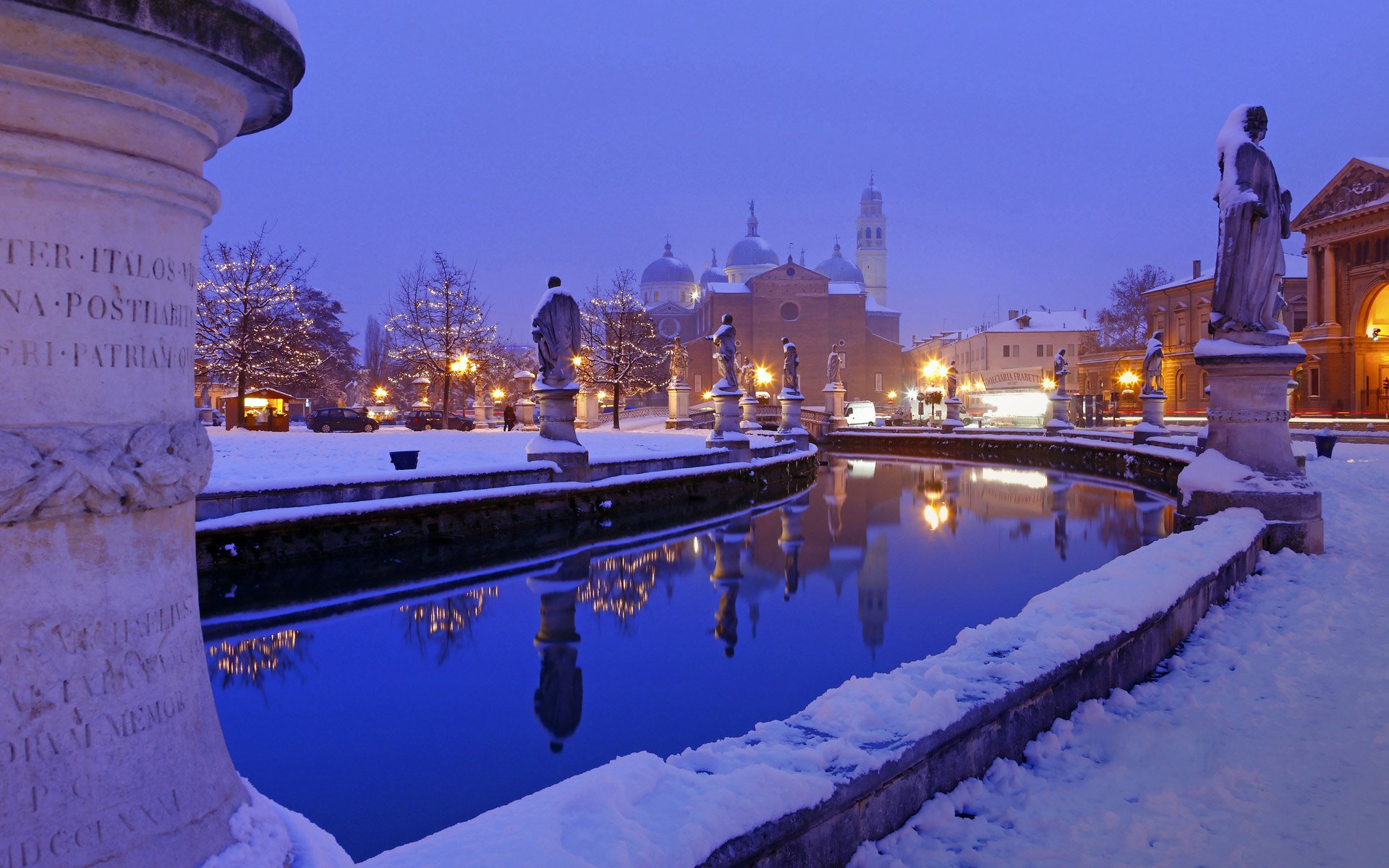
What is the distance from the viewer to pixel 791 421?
30.4 metres

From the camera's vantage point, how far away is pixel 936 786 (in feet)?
10.8

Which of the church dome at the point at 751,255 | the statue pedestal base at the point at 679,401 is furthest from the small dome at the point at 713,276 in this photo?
the statue pedestal base at the point at 679,401

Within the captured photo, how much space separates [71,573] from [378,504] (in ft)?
34.3

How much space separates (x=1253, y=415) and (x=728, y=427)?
1463cm

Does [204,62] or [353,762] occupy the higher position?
[204,62]

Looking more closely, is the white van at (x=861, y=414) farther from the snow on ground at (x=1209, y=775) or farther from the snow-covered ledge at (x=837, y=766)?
the snow-covered ledge at (x=837, y=766)

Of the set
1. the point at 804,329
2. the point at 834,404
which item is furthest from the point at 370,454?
the point at 804,329

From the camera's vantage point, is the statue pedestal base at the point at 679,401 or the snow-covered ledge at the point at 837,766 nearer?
the snow-covered ledge at the point at 837,766

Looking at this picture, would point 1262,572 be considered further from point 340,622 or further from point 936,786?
point 340,622

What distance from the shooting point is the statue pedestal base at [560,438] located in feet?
50.4

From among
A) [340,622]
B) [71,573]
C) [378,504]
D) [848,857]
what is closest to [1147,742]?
[848,857]

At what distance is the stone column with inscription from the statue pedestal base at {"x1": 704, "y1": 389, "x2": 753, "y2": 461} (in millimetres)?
19608

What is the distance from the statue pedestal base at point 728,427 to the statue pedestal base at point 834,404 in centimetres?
1839

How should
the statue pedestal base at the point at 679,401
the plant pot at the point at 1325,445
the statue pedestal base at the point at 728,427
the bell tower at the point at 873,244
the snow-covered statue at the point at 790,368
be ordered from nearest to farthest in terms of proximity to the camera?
the plant pot at the point at 1325,445, the statue pedestal base at the point at 728,427, the snow-covered statue at the point at 790,368, the statue pedestal base at the point at 679,401, the bell tower at the point at 873,244
